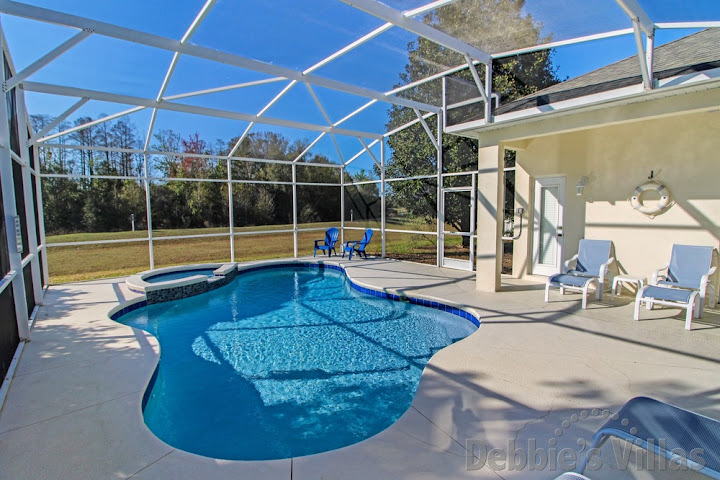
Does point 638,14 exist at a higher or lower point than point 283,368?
higher

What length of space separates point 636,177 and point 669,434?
5148mm

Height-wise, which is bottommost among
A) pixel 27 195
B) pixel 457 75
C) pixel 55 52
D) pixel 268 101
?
pixel 27 195

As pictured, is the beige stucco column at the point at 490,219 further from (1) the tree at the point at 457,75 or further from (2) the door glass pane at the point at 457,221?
(2) the door glass pane at the point at 457,221

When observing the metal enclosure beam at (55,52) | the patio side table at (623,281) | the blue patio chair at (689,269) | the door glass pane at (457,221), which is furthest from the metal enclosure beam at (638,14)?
the metal enclosure beam at (55,52)

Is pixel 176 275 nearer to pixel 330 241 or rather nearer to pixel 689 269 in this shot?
pixel 330 241

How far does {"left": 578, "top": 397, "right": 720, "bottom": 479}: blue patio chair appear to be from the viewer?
1.61 m

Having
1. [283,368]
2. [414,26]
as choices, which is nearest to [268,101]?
[414,26]

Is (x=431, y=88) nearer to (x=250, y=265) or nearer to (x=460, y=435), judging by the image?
(x=250, y=265)

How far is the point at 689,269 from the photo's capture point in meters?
4.89

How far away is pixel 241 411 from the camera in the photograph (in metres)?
3.15

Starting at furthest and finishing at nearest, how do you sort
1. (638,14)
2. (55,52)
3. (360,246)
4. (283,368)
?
1. (360,246)
2. (55,52)
3. (283,368)
4. (638,14)

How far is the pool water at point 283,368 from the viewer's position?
285 centimetres

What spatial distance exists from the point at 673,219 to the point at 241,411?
6389 millimetres

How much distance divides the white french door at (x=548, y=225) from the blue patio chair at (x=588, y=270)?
606 millimetres
